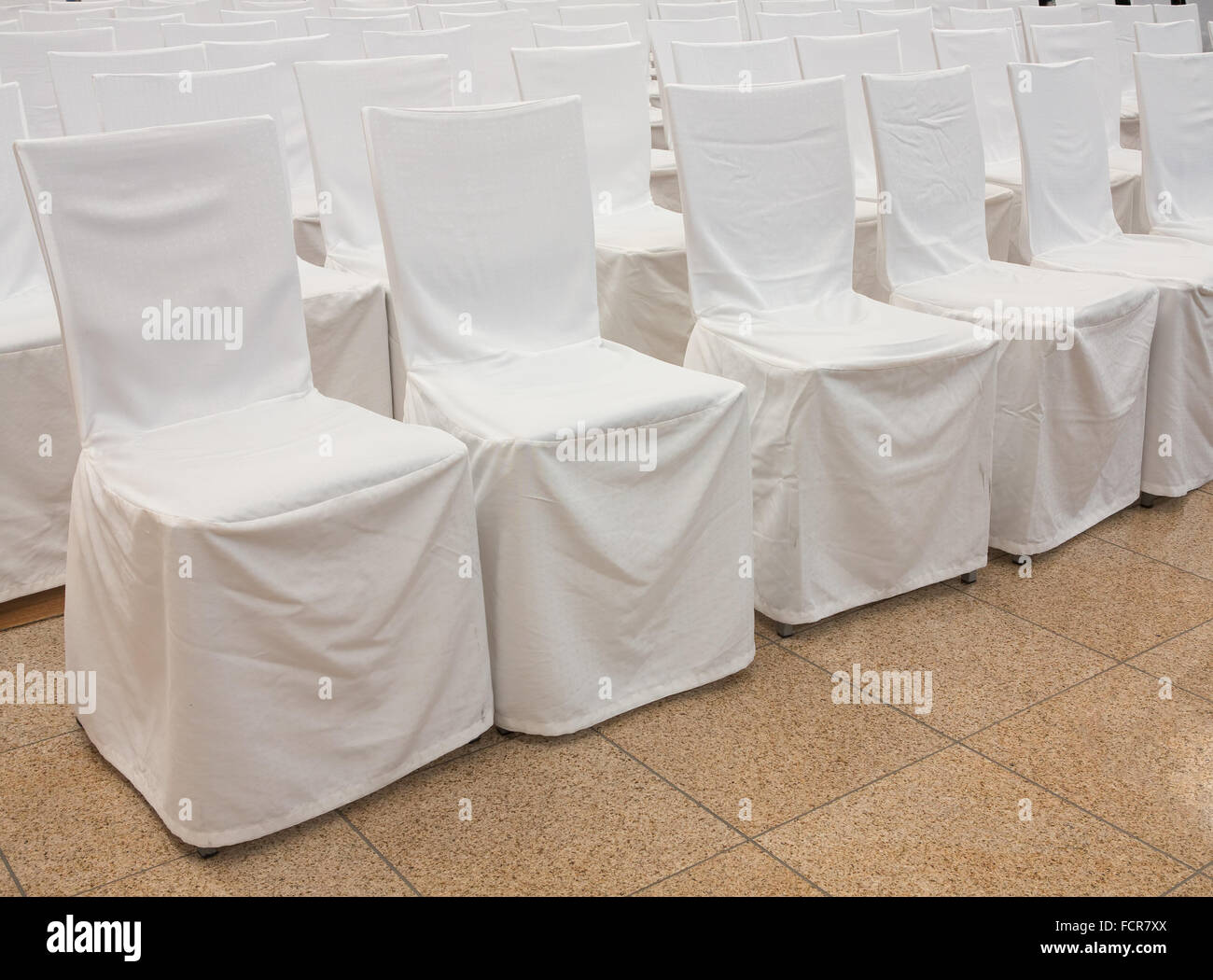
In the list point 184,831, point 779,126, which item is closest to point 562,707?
point 184,831

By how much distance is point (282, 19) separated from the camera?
5199mm

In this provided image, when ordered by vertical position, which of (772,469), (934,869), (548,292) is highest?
(548,292)

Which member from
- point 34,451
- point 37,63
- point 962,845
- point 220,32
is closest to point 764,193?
point 962,845

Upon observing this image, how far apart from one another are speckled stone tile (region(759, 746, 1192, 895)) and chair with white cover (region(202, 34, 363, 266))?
7.94ft

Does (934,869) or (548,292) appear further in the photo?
(548,292)

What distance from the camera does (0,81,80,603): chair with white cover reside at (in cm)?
258

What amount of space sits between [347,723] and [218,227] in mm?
921

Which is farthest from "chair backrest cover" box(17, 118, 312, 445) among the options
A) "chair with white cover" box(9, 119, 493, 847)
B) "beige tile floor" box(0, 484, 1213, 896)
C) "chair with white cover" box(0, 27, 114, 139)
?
"chair with white cover" box(0, 27, 114, 139)

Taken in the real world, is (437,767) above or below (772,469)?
below

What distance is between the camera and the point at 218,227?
225 centimetres

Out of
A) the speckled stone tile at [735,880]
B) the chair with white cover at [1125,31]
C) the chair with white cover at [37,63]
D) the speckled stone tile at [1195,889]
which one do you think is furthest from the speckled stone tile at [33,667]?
the chair with white cover at [1125,31]

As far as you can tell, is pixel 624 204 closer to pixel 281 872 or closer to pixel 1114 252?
pixel 1114 252

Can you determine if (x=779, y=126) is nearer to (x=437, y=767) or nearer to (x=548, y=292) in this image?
(x=548, y=292)

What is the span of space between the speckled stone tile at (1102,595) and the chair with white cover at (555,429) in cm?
72
